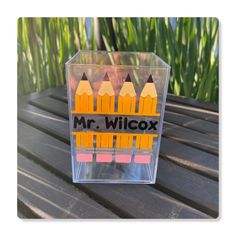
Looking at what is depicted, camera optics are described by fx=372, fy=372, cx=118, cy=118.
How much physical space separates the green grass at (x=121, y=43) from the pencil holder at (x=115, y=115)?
1.4 inches

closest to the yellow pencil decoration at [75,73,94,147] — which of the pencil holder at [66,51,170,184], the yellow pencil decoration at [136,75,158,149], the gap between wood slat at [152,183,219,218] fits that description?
the pencil holder at [66,51,170,184]

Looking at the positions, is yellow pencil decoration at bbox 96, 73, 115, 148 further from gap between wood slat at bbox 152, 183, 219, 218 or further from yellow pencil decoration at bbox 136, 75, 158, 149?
gap between wood slat at bbox 152, 183, 219, 218

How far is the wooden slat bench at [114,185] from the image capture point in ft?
2.58

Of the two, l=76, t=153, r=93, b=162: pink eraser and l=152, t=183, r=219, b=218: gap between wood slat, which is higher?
l=76, t=153, r=93, b=162: pink eraser

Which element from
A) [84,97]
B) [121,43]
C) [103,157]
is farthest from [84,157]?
[121,43]

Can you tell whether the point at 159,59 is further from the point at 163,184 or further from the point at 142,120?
the point at 163,184

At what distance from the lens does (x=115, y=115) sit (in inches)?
30.2

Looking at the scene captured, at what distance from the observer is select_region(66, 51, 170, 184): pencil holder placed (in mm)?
748

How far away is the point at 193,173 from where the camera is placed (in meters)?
→ 0.84

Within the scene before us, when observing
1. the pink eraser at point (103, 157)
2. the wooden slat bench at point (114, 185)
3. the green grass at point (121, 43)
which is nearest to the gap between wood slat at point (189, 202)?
the wooden slat bench at point (114, 185)

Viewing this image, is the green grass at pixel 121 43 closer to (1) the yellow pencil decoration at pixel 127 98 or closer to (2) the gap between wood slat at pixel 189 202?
(1) the yellow pencil decoration at pixel 127 98

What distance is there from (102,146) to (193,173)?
21 cm

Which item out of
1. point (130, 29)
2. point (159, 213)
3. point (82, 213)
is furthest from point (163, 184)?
point (130, 29)

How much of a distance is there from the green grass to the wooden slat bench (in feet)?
0.16
